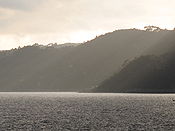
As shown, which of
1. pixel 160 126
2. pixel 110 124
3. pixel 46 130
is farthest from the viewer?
pixel 110 124

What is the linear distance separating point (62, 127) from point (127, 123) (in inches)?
841

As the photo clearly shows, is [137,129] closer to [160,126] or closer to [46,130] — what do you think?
[160,126]

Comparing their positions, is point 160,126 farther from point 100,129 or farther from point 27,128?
point 27,128

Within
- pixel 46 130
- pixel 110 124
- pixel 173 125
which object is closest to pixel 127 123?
pixel 110 124

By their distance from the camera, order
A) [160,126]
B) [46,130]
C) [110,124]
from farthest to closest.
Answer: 1. [110,124]
2. [160,126]
3. [46,130]

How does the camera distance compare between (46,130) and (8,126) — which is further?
(8,126)

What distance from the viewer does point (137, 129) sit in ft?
346

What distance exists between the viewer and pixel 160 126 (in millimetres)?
111500

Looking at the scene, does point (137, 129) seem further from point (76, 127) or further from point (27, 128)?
point (27, 128)

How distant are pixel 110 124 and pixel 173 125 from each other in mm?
18266

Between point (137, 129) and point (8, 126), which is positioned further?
point (8, 126)

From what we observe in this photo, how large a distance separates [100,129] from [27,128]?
65.4 ft

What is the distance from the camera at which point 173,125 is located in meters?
A: 114

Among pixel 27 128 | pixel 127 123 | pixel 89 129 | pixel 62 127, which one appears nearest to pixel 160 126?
pixel 127 123
